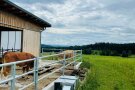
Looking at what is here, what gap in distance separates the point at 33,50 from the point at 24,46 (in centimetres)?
231

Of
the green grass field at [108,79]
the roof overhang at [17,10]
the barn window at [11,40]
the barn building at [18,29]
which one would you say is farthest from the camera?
the barn window at [11,40]

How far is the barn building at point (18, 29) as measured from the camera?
1641 centimetres

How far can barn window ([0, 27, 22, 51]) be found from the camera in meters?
20.2

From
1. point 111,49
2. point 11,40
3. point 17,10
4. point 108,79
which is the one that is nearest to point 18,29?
point 11,40

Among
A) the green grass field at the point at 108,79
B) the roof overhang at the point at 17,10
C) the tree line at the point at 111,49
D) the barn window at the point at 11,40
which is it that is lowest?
the green grass field at the point at 108,79

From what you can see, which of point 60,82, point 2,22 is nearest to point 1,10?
point 2,22

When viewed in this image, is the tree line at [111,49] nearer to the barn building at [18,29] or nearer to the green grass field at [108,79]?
the green grass field at [108,79]

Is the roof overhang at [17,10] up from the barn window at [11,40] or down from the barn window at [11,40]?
up

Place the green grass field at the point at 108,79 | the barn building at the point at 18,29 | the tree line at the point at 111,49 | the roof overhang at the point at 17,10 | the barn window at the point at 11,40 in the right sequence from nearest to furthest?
the green grass field at the point at 108,79 → the roof overhang at the point at 17,10 → the barn building at the point at 18,29 → the barn window at the point at 11,40 → the tree line at the point at 111,49

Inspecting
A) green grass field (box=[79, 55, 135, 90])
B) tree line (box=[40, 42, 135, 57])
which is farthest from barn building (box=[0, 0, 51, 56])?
tree line (box=[40, 42, 135, 57])

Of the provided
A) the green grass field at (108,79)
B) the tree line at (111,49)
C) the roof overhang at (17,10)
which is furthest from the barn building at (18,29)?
the tree line at (111,49)

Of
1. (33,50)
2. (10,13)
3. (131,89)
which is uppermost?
(10,13)

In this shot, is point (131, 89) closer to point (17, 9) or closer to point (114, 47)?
point (17, 9)

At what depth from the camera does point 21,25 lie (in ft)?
63.4
